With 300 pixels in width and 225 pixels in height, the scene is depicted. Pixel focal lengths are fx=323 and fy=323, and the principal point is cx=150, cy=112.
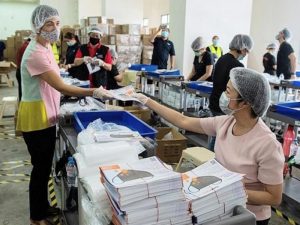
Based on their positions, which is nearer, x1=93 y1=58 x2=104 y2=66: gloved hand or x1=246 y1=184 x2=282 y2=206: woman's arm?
x1=246 y1=184 x2=282 y2=206: woman's arm

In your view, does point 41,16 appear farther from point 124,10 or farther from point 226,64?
point 124,10

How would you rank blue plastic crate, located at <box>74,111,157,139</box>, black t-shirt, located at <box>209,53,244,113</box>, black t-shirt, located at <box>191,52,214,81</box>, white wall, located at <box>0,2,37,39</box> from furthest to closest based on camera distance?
white wall, located at <box>0,2,37,39</box>, black t-shirt, located at <box>191,52,214,81</box>, black t-shirt, located at <box>209,53,244,113</box>, blue plastic crate, located at <box>74,111,157,139</box>

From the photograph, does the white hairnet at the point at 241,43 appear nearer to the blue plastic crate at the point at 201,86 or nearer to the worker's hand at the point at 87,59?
the blue plastic crate at the point at 201,86

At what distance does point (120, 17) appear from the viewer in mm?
9461

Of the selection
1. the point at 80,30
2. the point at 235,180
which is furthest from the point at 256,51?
the point at 235,180

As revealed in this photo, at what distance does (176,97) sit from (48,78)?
262 cm

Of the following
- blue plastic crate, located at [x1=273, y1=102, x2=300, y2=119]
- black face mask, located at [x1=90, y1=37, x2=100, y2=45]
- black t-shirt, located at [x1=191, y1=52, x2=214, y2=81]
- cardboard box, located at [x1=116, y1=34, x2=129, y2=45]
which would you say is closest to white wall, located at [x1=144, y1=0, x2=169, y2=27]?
cardboard box, located at [x1=116, y1=34, x2=129, y2=45]

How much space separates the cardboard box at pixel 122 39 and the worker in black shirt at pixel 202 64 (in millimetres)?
4335

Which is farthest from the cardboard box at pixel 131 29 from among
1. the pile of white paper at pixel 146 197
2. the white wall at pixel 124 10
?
the pile of white paper at pixel 146 197

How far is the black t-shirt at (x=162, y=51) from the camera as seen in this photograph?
6215mm

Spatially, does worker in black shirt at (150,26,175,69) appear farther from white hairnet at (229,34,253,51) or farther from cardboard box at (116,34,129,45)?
white hairnet at (229,34,253,51)

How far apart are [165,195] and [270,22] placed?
9.34 metres

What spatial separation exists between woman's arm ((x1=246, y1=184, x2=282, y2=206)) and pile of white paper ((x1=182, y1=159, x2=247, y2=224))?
219 millimetres

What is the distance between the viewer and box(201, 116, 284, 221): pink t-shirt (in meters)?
Answer: 1.27
